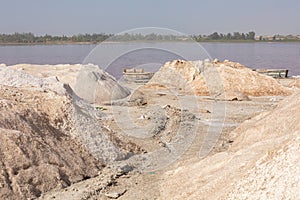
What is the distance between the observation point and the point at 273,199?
349cm

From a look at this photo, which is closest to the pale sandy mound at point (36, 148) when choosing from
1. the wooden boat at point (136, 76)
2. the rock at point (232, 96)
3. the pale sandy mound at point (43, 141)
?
the pale sandy mound at point (43, 141)

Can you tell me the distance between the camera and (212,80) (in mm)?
19703

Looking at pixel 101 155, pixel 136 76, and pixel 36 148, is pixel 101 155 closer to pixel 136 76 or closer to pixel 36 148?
pixel 36 148

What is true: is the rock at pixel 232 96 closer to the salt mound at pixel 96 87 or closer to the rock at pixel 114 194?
the salt mound at pixel 96 87

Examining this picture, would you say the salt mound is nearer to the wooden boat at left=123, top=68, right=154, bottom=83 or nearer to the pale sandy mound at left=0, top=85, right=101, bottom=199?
the pale sandy mound at left=0, top=85, right=101, bottom=199

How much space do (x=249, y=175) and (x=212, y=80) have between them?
15938 millimetres

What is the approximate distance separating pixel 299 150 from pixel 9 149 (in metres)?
3.74

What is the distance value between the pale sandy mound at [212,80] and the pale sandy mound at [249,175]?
10.7m

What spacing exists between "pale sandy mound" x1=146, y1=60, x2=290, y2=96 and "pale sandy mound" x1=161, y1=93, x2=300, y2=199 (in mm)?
10678

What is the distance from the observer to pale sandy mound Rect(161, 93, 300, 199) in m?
3.61

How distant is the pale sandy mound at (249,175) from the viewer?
3.61 m

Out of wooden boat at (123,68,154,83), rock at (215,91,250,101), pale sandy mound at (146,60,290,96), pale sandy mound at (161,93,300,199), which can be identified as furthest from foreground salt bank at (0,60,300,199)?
wooden boat at (123,68,154,83)

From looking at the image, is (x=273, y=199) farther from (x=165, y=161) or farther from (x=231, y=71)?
(x=231, y=71)

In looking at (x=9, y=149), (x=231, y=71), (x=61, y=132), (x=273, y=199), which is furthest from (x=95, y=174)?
(x=231, y=71)
